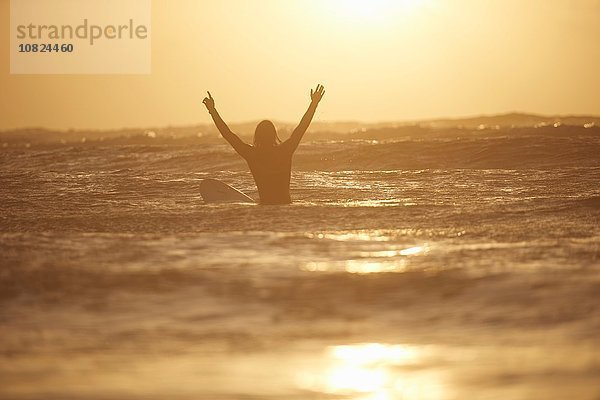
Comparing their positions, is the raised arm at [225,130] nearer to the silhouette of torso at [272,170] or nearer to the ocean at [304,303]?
the silhouette of torso at [272,170]

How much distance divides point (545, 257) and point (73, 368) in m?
3.36

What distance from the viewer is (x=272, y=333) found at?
408 cm

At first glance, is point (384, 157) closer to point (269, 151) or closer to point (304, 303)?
point (269, 151)

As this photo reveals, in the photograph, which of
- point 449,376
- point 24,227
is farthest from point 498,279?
point 24,227

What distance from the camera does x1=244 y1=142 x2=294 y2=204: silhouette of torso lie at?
10391mm

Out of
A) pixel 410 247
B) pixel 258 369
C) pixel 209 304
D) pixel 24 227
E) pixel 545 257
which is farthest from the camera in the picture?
pixel 24 227

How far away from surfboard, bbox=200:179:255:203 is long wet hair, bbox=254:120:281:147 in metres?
1.16

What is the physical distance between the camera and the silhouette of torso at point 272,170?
10391mm

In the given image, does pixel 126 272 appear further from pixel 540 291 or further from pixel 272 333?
pixel 540 291

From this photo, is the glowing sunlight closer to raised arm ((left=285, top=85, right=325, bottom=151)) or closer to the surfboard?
raised arm ((left=285, top=85, right=325, bottom=151))

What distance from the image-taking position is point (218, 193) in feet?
38.4

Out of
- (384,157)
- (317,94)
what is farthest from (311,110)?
(384,157)

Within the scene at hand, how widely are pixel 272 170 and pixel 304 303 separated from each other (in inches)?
230

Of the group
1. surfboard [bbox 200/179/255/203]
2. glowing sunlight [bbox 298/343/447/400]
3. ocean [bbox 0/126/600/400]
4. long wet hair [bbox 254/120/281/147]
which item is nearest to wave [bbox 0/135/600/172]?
surfboard [bbox 200/179/255/203]
